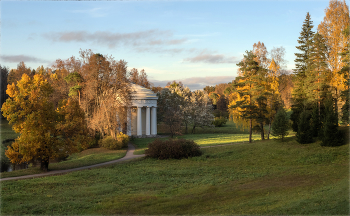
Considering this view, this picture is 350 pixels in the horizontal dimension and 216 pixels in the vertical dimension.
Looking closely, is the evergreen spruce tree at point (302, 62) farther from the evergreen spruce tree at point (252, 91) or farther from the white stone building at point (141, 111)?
the white stone building at point (141, 111)

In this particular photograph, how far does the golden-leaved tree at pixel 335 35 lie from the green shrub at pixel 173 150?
14.8m

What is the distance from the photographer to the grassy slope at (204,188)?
32.5 feet

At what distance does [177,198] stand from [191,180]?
11.7 feet

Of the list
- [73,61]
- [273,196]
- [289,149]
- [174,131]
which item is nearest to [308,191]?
[273,196]

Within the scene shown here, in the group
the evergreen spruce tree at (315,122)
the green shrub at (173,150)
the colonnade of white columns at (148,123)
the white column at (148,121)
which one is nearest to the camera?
the evergreen spruce tree at (315,122)

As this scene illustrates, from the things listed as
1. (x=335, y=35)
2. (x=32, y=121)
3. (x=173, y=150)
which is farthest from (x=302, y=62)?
(x=32, y=121)

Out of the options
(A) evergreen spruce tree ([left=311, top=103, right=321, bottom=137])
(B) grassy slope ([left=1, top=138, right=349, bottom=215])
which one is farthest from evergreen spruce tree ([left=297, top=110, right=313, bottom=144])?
(B) grassy slope ([left=1, top=138, right=349, bottom=215])

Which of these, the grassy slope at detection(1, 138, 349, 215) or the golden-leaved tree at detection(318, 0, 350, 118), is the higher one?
the golden-leaved tree at detection(318, 0, 350, 118)

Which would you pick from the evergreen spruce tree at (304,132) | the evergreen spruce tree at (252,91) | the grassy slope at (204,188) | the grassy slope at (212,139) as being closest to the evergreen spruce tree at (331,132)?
the grassy slope at (204,188)

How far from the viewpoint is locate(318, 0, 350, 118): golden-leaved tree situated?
26.7 metres

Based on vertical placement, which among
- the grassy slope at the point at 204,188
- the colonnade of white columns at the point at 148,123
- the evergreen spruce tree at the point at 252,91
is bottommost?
the grassy slope at the point at 204,188

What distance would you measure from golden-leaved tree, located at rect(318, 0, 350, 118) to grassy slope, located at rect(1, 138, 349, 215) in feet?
31.1

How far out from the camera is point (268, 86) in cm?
2730

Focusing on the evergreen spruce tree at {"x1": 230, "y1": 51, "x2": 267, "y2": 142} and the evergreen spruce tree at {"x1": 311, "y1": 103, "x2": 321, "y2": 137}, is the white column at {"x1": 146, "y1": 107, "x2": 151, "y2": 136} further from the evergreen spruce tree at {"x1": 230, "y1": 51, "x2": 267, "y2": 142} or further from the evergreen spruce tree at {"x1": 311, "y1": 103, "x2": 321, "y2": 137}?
the evergreen spruce tree at {"x1": 311, "y1": 103, "x2": 321, "y2": 137}
